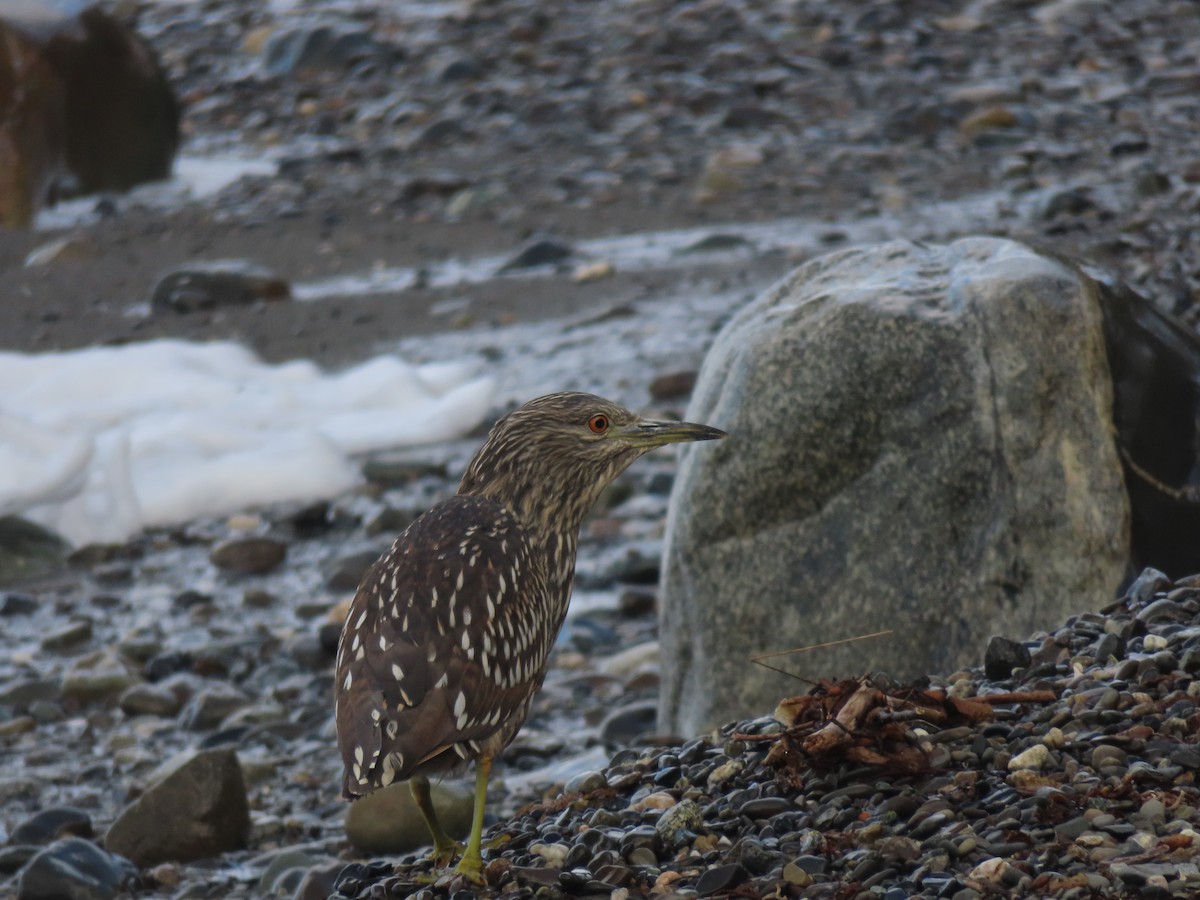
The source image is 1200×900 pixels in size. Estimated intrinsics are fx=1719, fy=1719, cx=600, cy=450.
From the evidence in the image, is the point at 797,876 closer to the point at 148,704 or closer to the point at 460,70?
the point at 148,704

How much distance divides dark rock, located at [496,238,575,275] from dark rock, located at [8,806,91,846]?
6.82 m

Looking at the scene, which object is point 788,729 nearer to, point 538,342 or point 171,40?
point 538,342

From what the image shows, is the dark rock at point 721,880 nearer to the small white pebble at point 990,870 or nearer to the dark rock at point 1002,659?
the small white pebble at point 990,870

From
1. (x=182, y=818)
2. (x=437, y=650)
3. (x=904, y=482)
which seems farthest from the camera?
(x=182, y=818)

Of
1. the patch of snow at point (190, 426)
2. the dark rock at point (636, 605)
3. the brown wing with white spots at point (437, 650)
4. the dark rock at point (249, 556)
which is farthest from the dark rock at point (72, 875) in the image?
the patch of snow at point (190, 426)

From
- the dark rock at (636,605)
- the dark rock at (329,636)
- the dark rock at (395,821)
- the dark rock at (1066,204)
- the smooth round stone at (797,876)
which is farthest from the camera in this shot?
the dark rock at (1066,204)

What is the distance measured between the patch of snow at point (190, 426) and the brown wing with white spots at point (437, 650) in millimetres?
5432

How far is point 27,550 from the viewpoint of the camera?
955 centimetres

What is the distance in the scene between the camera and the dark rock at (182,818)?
6371 millimetres

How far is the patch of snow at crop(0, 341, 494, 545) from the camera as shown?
1001cm

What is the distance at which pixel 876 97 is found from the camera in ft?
52.2

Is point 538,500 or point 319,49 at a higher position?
point 538,500

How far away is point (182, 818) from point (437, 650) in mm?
2366

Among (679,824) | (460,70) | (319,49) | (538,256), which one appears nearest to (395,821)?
(679,824)
